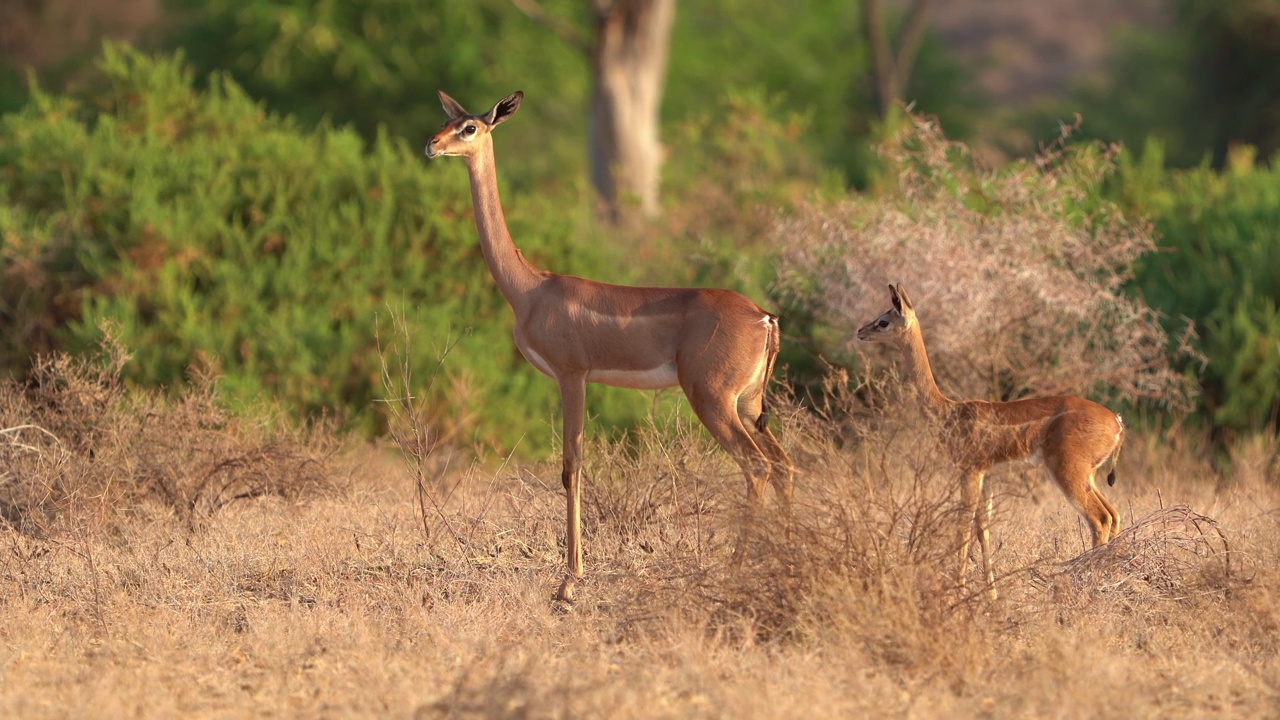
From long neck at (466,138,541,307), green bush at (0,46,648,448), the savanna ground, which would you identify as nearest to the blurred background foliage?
green bush at (0,46,648,448)

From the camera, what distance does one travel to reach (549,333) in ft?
24.4

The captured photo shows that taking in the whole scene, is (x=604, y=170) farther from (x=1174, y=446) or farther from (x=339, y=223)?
(x=1174, y=446)

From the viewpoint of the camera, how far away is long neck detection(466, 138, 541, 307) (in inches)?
302

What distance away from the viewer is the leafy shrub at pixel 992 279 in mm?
10250

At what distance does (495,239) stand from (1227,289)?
6835 mm

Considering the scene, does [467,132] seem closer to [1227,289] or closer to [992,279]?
[992,279]

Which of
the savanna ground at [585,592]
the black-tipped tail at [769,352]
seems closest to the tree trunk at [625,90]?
the savanna ground at [585,592]

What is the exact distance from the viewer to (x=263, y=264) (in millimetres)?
12414

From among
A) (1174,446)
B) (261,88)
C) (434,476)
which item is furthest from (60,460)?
(261,88)

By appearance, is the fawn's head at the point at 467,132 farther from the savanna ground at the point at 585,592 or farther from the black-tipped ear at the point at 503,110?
the savanna ground at the point at 585,592

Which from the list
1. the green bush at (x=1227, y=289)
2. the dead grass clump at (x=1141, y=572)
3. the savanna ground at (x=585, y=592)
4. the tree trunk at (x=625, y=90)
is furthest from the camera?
the tree trunk at (x=625, y=90)

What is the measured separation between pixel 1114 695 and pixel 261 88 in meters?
24.4

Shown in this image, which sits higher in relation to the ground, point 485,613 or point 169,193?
point 169,193

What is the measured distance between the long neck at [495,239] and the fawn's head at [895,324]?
5.80 feet
